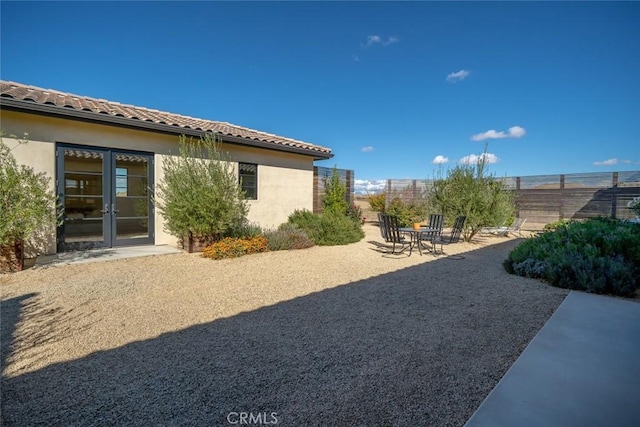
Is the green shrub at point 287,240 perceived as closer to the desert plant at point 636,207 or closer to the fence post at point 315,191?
the fence post at point 315,191

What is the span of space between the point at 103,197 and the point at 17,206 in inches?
93.5

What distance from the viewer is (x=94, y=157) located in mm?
7879

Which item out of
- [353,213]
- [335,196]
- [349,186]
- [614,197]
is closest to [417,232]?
[335,196]

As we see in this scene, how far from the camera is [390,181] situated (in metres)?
20.3

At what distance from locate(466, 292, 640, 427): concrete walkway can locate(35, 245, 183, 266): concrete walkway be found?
7.95 meters

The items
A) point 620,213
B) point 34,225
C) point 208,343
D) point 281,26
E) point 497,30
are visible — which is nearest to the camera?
point 208,343

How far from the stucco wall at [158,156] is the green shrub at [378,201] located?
7130 millimetres

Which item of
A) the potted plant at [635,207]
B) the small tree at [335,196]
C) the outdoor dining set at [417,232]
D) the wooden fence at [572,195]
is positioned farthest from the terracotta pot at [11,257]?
the potted plant at [635,207]

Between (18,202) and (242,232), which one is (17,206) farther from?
(242,232)

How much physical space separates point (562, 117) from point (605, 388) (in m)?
16.3

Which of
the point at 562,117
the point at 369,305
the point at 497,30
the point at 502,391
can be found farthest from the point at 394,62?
the point at 502,391

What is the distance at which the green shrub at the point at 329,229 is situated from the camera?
418 inches

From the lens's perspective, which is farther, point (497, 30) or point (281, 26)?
point (281, 26)

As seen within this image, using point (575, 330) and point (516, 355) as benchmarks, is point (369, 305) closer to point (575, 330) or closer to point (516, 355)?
point (516, 355)
